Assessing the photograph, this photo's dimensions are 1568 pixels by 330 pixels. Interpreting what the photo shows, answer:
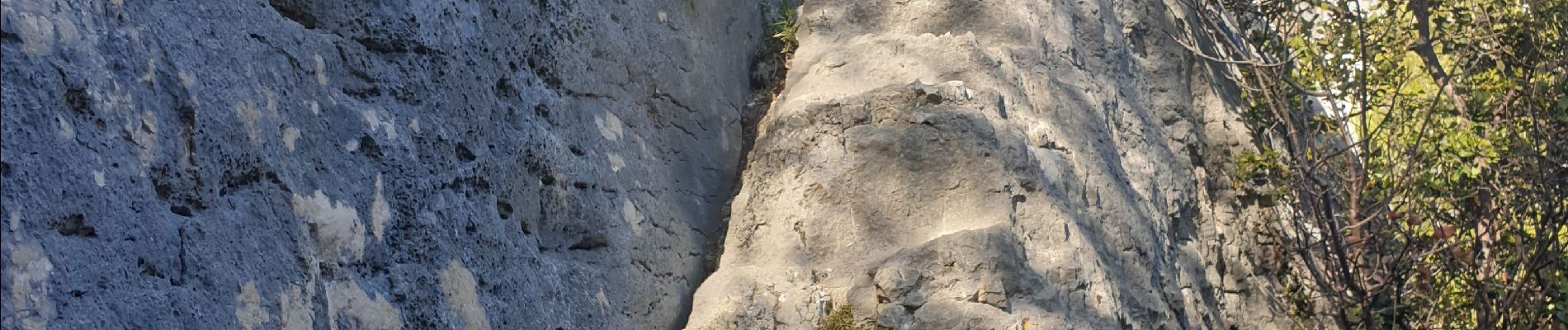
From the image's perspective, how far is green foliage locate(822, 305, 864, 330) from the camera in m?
3.81

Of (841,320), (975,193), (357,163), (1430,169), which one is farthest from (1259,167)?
(357,163)

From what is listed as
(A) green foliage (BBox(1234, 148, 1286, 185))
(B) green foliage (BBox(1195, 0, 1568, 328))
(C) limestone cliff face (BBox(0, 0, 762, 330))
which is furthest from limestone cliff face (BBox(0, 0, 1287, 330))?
(B) green foliage (BBox(1195, 0, 1568, 328))

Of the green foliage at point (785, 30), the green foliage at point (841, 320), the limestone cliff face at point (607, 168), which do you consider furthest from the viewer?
the green foliage at point (785, 30)

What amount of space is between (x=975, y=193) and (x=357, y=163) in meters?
1.90

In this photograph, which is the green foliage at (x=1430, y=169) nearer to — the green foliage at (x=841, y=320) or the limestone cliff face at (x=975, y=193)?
the limestone cliff face at (x=975, y=193)

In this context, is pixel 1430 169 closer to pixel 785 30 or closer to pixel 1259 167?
pixel 1259 167

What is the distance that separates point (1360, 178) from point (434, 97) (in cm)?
392

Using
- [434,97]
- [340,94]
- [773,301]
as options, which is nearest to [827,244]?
[773,301]

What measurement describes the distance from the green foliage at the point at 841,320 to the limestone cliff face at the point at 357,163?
17.4 inches

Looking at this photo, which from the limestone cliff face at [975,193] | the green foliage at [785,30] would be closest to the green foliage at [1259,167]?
the limestone cliff face at [975,193]

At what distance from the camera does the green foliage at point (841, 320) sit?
150 inches

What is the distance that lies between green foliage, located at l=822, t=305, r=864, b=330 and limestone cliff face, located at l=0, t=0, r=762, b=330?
1.45 feet

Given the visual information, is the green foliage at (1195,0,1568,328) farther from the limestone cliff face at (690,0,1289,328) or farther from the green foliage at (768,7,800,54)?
the green foliage at (768,7,800,54)

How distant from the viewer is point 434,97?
10.8 ft
